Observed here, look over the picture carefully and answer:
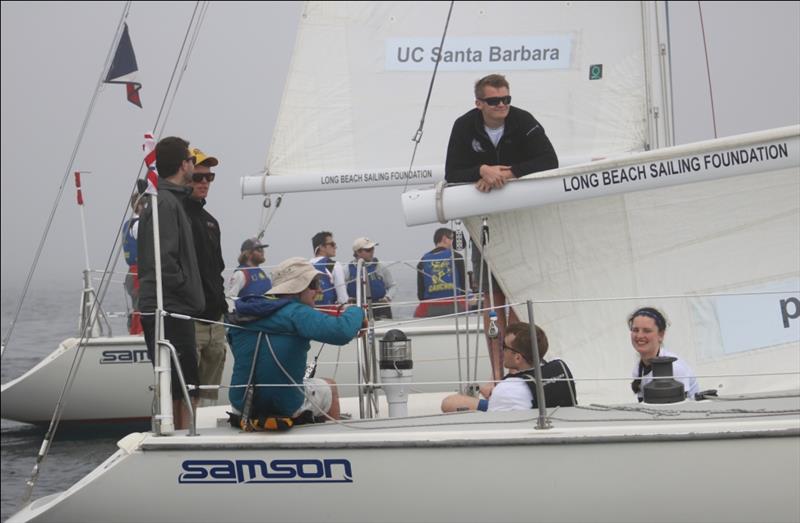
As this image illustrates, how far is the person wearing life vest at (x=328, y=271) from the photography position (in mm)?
12773

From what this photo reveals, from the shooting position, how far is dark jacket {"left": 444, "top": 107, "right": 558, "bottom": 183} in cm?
731

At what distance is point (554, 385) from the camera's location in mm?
6590

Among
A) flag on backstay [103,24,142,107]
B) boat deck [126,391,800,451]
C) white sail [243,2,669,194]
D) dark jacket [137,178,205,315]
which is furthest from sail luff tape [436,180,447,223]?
white sail [243,2,669,194]

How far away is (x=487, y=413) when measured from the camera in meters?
6.52

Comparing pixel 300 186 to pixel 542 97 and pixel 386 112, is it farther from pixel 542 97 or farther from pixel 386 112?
pixel 542 97

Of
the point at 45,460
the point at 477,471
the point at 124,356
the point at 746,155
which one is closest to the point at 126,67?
the point at 45,460

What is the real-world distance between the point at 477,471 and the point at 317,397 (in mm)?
1031

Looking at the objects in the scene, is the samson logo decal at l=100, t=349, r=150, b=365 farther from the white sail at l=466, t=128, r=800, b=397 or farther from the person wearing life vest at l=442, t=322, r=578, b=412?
the person wearing life vest at l=442, t=322, r=578, b=412

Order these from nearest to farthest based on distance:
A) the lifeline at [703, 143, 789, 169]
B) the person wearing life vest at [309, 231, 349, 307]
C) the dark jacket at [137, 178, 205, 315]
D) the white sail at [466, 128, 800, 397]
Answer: the lifeline at [703, 143, 789, 169]
the dark jacket at [137, 178, 205, 315]
the white sail at [466, 128, 800, 397]
the person wearing life vest at [309, 231, 349, 307]

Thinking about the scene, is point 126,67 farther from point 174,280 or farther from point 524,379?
point 524,379

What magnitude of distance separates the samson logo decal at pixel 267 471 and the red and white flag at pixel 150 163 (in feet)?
4.18

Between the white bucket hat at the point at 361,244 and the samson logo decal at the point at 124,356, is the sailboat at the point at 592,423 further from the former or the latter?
the samson logo decal at the point at 124,356

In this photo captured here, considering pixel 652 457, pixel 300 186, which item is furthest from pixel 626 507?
pixel 300 186

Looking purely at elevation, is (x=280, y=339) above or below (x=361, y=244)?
below
